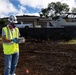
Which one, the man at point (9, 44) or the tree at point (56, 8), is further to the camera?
the tree at point (56, 8)

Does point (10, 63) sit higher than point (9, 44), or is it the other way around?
point (9, 44)

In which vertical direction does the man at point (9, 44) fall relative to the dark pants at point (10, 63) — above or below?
above

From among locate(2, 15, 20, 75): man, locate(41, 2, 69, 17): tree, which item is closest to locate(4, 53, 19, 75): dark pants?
locate(2, 15, 20, 75): man

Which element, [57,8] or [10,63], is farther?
[57,8]

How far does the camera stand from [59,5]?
87500 millimetres

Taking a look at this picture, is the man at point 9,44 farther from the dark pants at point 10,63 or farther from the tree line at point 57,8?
the tree line at point 57,8

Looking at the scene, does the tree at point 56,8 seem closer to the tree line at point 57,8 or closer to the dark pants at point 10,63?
the tree line at point 57,8

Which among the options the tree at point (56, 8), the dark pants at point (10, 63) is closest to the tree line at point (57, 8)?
the tree at point (56, 8)

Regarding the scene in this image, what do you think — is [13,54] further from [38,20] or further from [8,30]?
[38,20]

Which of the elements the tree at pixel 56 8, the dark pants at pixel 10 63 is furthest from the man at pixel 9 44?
the tree at pixel 56 8

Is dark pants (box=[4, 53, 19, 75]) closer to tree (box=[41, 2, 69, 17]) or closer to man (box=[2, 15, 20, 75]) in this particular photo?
man (box=[2, 15, 20, 75])

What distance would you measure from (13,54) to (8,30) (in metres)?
0.61

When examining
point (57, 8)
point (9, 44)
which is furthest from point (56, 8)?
point (9, 44)

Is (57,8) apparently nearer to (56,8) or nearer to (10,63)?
(56,8)
